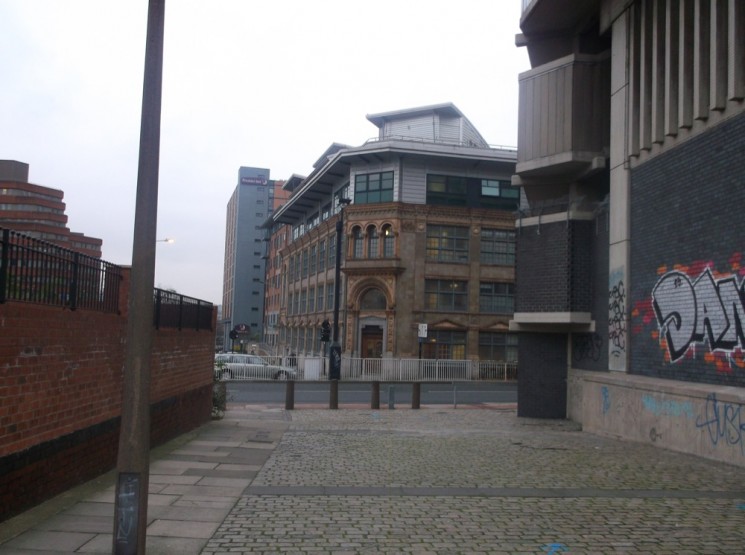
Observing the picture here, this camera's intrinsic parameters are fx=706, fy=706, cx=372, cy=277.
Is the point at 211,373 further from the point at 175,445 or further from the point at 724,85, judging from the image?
the point at 724,85

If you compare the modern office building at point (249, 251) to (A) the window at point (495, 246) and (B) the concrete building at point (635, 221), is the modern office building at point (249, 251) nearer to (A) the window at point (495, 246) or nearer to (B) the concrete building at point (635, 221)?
(A) the window at point (495, 246)

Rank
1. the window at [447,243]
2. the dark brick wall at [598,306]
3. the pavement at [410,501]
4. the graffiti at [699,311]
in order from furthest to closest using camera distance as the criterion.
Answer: the window at [447,243], the dark brick wall at [598,306], the graffiti at [699,311], the pavement at [410,501]

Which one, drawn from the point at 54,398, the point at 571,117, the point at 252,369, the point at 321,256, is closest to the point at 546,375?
the point at 571,117

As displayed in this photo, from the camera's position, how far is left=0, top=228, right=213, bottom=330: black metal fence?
6957mm

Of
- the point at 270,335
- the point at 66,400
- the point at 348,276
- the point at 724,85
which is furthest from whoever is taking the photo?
the point at 270,335

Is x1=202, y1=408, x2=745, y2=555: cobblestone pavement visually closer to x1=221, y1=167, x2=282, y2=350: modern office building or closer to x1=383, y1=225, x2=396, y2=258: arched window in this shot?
x1=383, y1=225, x2=396, y2=258: arched window

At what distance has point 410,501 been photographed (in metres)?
8.27

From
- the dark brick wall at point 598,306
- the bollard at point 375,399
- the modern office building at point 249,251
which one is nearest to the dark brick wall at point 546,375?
the dark brick wall at point 598,306

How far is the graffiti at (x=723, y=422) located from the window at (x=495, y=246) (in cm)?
3156

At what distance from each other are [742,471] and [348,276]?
33038mm

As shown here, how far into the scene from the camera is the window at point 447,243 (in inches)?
1658

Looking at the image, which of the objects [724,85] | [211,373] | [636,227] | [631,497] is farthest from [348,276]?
[631,497]

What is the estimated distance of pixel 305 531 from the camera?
22.5 ft

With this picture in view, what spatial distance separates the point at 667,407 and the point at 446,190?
31042mm
